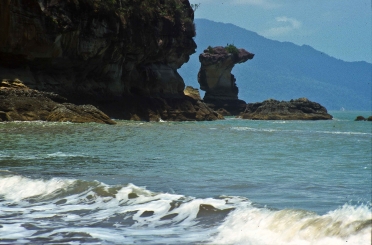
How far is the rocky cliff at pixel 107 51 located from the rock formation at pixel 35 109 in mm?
2204

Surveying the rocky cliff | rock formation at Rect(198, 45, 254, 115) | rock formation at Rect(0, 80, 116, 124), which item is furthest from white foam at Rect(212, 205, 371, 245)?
rock formation at Rect(198, 45, 254, 115)

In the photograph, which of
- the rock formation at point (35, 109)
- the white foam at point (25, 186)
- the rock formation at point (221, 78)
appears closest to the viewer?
the white foam at point (25, 186)

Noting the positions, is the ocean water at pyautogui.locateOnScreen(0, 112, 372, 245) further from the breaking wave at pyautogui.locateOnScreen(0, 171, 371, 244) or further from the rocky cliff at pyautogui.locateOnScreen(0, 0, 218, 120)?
the rocky cliff at pyautogui.locateOnScreen(0, 0, 218, 120)

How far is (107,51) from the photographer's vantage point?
4191 cm

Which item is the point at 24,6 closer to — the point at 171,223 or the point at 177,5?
the point at 177,5

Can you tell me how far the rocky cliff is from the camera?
34.2 meters

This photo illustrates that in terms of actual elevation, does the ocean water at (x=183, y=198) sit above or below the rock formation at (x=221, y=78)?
below

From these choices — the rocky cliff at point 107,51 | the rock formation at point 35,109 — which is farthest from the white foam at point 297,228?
the rocky cliff at point 107,51

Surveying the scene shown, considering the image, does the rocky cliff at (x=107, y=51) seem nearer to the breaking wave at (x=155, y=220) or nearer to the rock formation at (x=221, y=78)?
the rock formation at (x=221, y=78)

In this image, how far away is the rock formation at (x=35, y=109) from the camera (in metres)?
30.4

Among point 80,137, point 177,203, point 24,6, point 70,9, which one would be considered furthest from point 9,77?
point 177,203

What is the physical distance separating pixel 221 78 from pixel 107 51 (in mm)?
39942

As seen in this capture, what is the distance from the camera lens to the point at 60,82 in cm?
3828

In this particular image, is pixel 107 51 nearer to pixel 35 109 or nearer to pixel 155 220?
pixel 35 109
